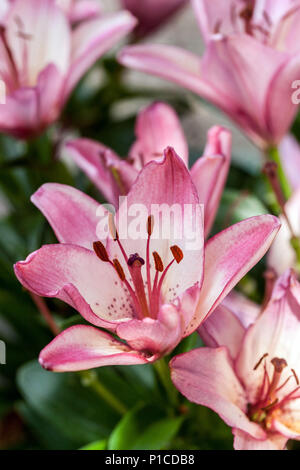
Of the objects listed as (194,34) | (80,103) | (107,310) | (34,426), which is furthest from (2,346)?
(194,34)

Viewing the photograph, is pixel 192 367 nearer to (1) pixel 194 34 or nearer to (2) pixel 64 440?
(2) pixel 64 440

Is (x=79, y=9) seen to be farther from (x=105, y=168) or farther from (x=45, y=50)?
(x=105, y=168)

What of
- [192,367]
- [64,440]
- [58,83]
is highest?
[58,83]

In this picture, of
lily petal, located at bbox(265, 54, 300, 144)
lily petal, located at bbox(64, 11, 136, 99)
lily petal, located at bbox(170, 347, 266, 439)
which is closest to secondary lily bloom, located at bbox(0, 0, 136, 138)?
lily petal, located at bbox(64, 11, 136, 99)

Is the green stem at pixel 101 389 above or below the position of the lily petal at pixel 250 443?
below

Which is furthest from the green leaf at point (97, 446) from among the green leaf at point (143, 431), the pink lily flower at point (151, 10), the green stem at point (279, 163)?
the pink lily flower at point (151, 10)

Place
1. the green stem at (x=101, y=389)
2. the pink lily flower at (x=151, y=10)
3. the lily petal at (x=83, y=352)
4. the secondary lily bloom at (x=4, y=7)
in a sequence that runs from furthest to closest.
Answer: the pink lily flower at (x=151, y=10) < the secondary lily bloom at (x=4, y=7) < the green stem at (x=101, y=389) < the lily petal at (x=83, y=352)

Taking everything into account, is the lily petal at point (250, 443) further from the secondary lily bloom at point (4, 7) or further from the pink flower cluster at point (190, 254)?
the secondary lily bloom at point (4, 7)
